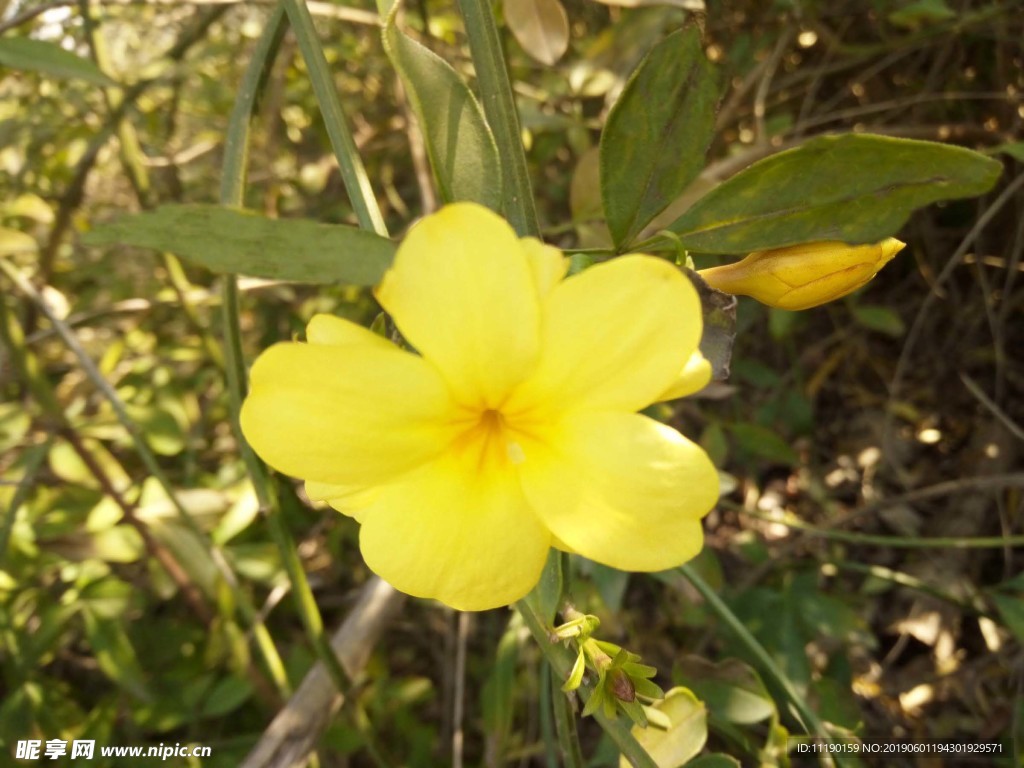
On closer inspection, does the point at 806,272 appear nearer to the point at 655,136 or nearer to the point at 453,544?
the point at 655,136

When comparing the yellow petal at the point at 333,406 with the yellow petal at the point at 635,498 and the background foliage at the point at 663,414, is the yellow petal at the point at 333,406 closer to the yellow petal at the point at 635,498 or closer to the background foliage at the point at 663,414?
the yellow petal at the point at 635,498

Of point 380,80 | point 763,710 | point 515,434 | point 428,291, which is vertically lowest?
point 763,710

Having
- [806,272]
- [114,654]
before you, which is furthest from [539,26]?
[114,654]

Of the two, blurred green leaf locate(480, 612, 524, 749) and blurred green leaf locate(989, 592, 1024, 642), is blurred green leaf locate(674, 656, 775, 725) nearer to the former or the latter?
blurred green leaf locate(480, 612, 524, 749)

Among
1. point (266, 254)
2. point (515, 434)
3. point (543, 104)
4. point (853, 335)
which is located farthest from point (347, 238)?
point (853, 335)

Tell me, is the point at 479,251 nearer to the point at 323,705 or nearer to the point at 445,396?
the point at 445,396

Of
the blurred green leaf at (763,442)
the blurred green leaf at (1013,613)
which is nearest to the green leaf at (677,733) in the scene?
the blurred green leaf at (1013,613)

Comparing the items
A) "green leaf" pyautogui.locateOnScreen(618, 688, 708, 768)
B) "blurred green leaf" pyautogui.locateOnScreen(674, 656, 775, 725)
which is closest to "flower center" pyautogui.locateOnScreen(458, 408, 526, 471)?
"green leaf" pyautogui.locateOnScreen(618, 688, 708, 768)
